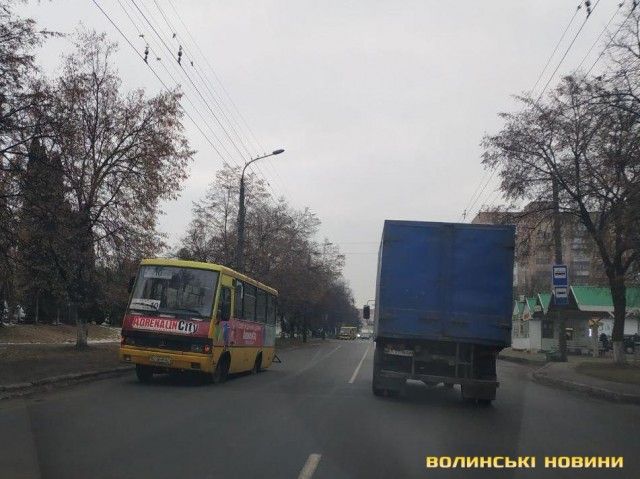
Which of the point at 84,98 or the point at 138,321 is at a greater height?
the point at 84,98

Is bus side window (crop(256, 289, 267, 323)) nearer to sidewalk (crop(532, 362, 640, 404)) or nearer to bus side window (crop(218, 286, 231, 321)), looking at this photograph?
bus side window (crop(218, 286, 231, 321))

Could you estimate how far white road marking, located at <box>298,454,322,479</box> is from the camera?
6922 mm

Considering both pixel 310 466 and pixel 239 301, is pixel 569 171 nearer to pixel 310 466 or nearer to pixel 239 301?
pixel 239 301

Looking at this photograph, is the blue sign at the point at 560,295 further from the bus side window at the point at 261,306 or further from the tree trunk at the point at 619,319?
the bus side window at the point at 261,306

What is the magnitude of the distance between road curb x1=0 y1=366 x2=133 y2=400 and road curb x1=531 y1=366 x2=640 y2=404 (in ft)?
43.0

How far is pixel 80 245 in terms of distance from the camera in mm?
24172

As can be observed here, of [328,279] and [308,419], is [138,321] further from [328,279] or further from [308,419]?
[328,279]

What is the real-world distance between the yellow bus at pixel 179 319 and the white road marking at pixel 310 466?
320 inches

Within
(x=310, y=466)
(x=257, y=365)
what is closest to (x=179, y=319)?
(x=257, y=365)

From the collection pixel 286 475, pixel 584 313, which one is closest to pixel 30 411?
pixel 286 475

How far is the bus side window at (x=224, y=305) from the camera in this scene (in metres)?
16.2

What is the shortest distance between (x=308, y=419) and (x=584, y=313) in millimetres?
41110

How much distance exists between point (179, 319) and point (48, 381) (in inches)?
123

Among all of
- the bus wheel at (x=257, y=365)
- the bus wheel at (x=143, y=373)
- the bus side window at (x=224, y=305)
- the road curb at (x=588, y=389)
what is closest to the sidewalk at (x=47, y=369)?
the bus wheel at (x=143, y=373)
